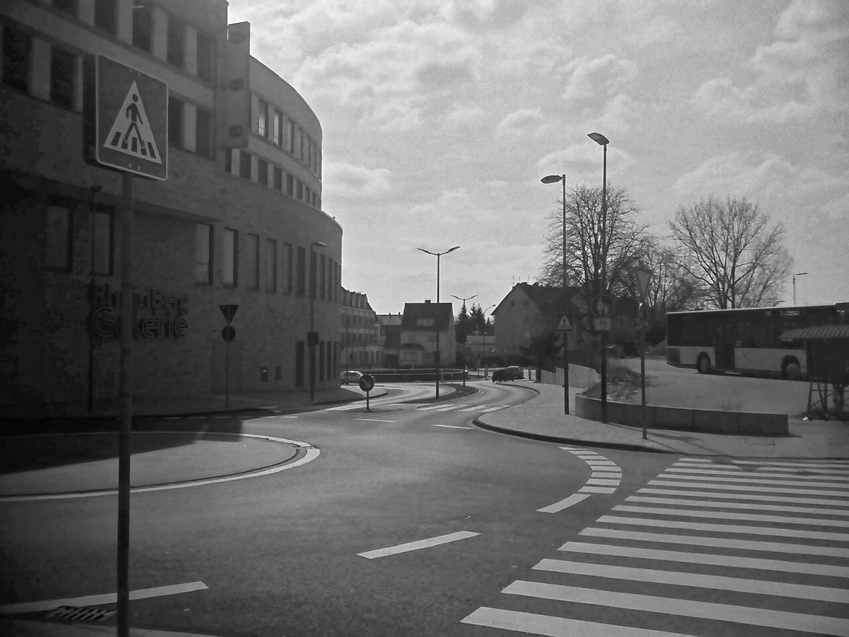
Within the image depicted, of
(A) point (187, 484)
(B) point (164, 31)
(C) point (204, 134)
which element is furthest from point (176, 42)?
(A) point (187, 484)

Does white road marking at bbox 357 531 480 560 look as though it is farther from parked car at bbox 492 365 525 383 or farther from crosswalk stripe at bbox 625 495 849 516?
parked car at bbox 492 365 525 383

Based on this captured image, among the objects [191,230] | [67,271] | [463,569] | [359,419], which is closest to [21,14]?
[67,271]

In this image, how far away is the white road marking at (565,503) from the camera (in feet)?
29.5

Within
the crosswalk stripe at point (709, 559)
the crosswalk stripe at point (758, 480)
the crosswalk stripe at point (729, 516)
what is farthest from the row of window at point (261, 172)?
the crosswalk stripe at point (709, 559)

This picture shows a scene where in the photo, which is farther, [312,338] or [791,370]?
[312,338]

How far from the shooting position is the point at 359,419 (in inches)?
907

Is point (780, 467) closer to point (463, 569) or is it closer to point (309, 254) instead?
point (463, 569)

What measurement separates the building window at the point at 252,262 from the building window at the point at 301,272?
4.71m

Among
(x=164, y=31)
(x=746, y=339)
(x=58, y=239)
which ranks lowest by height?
(x=746, y=339)

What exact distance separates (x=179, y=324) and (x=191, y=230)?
4.16 meters

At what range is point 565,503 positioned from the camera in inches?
372

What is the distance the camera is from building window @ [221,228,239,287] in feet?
112

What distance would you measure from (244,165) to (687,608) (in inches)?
1397

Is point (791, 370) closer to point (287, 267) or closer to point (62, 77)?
point (287, 267)
